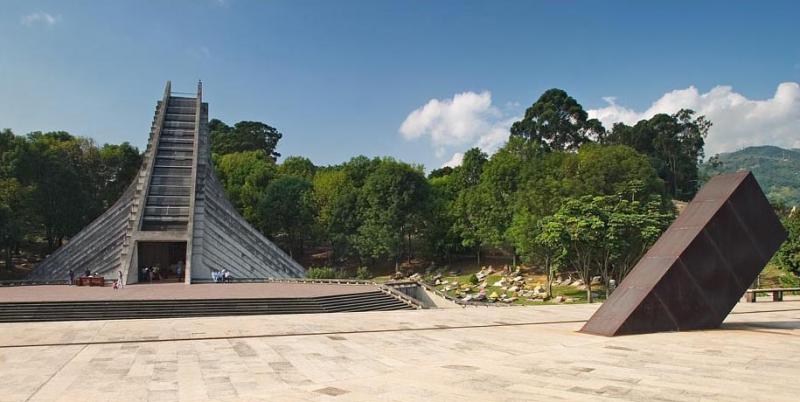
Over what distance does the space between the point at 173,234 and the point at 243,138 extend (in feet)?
170

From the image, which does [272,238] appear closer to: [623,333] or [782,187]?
[623,333]

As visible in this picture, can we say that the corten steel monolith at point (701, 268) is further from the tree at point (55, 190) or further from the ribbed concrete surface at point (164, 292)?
the tree at point (55, 190)

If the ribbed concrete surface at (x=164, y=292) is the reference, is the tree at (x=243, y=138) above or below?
above

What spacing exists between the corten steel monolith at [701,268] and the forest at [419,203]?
17.7 m

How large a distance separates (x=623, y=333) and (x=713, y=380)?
3.80 meters

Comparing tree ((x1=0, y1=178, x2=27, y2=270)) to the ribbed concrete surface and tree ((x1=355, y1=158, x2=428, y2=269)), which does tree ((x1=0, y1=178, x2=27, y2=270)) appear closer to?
the ribbed concrete surface

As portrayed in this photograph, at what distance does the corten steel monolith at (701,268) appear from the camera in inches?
452

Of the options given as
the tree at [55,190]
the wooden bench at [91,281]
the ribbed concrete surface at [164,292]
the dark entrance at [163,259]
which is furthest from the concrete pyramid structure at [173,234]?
the tree at [55,190]

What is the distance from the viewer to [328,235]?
158 ft

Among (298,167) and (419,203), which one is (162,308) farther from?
(298,167)

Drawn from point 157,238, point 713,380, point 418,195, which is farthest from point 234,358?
point 418,195

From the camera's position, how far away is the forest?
105ft

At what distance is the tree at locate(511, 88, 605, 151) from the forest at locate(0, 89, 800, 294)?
3.14 feet

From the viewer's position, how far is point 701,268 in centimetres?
1174
